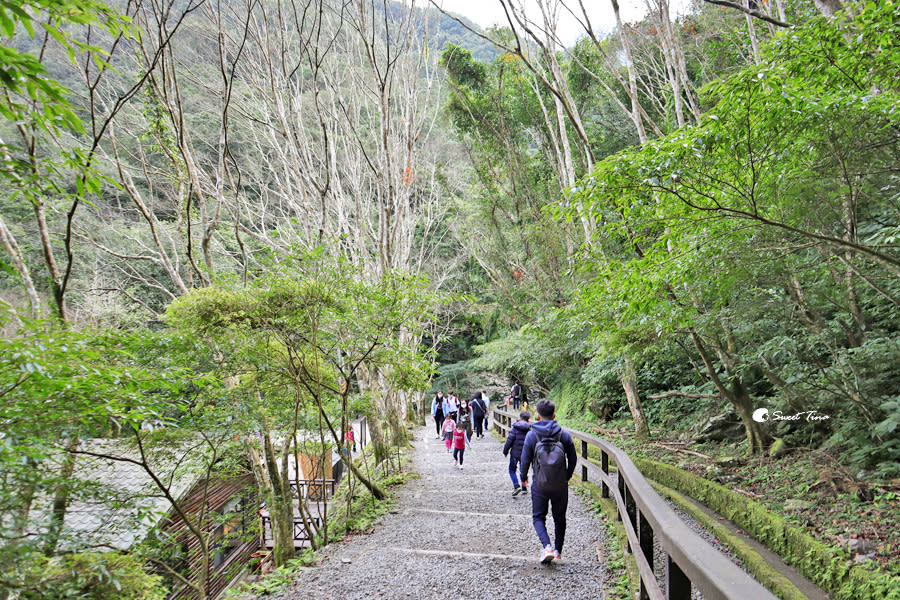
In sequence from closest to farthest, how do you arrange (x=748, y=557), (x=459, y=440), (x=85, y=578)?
(x=85, y=578) → (x=748, y=557) → (x=459, y=440)

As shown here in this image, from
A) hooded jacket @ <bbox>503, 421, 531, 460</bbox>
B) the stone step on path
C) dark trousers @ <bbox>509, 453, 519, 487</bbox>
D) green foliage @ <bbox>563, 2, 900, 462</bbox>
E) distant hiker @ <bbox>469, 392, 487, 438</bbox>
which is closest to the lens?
green foliage @ <bbox>563, 2, 900, 462</bbox>

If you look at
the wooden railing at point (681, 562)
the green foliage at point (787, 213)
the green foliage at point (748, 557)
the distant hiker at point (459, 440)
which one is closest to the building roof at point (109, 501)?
the wooden railing at point (681, 562)

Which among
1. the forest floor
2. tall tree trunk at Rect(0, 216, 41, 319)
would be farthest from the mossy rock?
tall tree trunk at Rect(0, 216, 41, 319)

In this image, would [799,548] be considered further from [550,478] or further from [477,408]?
[477,408]

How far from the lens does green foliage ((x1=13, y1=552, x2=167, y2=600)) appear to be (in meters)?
3.23

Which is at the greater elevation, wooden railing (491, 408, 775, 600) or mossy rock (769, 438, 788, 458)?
wooden railing (491, 408, 775, 600)

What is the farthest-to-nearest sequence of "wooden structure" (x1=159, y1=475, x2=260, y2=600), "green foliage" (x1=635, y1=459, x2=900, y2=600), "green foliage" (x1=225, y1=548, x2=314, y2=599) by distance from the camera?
"wooden structure" (x1=159, y1=475, x2=260, y2=600) → "green foliage" (x1=225, y1=548, x2=314, y2=599) → "green foliage" (x1=635, y1=459, x2=900, y2=600)

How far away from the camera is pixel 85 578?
11.3 ft

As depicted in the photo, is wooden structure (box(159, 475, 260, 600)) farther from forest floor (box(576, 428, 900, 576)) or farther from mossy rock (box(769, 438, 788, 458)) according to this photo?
mossy rock (box(769, 438, 788, 458))

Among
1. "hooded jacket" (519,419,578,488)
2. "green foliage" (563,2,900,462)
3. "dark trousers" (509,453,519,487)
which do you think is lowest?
"dark trousers" (509,453,519,487)

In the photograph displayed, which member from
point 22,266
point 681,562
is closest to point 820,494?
point 681,562

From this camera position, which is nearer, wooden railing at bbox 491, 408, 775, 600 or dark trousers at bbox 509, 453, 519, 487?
wooden railing at bbox 491, 408, 775, 600

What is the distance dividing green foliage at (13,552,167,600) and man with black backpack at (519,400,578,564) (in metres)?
3.38

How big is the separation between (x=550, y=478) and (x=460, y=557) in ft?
4.40
